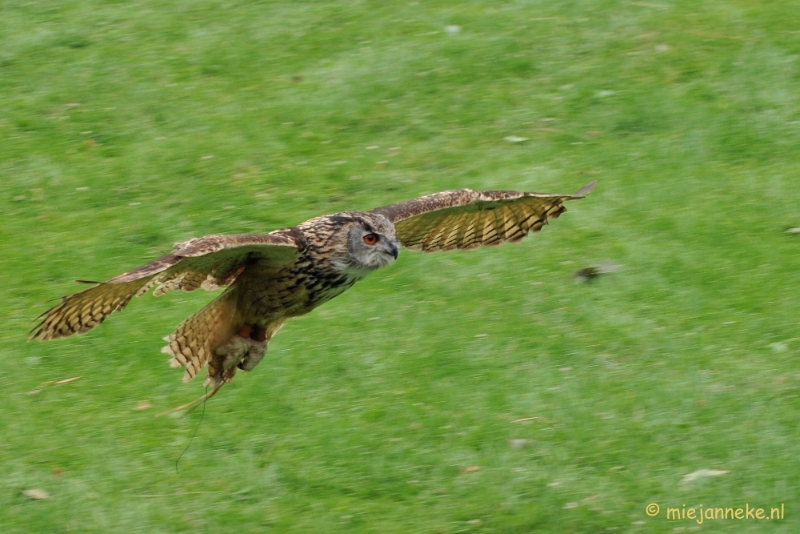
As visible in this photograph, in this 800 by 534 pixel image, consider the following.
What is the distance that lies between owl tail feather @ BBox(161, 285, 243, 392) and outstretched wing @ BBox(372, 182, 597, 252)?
1.12 meters

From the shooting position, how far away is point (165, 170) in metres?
10.4

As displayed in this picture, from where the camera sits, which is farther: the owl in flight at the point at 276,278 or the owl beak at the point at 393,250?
the owl beak at the point at 393,250

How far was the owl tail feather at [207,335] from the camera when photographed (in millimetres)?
6547

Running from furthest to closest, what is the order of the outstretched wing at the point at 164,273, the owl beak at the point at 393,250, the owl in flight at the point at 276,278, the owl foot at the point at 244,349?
1. the owl beak at the point at 393,250
2. the owl foot at the point at 244,349
3. the owl in flight at the point at 276,278
4. the outstretched wing at the point at 164,273

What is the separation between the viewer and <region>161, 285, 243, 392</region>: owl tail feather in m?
6.55

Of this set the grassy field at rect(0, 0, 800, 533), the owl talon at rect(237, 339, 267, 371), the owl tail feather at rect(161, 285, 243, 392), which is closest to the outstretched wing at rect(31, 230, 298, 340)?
the owl tail feather at rect(161, 285, 243, 392)

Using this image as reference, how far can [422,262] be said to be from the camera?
30.2ft

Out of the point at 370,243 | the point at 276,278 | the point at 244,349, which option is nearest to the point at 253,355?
the point at 244,349

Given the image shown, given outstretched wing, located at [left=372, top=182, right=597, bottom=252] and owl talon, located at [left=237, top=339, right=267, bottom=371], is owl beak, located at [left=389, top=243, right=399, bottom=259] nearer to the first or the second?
outstretched wing, located at [left=372, top=182, right=597, bottom=252]

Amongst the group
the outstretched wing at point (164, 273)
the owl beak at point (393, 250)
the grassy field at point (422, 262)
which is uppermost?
the outstretched wing at point (164, 273)

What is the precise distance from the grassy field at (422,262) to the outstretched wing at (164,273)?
1.47 metres

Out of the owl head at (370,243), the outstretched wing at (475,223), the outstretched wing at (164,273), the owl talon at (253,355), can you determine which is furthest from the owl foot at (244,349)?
the outstretched wing at (475,223)

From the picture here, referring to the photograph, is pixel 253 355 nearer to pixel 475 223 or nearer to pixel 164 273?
pixel 164 273

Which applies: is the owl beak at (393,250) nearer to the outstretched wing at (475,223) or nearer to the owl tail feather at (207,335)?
the outstretched wing at (475,223)
